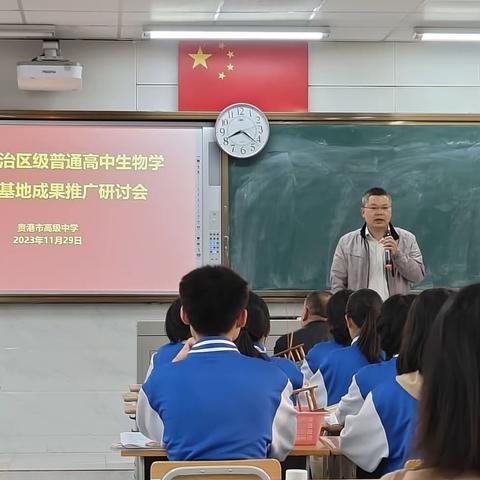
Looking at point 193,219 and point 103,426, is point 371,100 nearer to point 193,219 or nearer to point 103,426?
point 193,219

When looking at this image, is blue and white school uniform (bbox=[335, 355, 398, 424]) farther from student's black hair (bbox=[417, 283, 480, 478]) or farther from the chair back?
student's black hair (bbox=[417, 283, 480, 478])

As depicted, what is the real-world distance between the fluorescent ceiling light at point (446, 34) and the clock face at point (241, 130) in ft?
3.89

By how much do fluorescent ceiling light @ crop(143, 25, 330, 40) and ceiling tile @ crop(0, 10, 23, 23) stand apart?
2.67ft

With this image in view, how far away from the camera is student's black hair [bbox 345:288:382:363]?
→ 4156mm

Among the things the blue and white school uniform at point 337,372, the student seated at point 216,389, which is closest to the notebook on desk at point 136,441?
the student seated at point 216,389

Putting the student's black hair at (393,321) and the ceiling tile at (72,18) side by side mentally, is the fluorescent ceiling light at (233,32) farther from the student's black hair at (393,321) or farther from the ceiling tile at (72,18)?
the student's black hair at (393,321)

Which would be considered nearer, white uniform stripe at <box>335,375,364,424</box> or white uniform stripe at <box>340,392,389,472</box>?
white uniform stripe at <box>340,392,389,472</box>

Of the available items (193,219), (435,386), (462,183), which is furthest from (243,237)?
(435,386)

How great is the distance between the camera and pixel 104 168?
675 centimetres

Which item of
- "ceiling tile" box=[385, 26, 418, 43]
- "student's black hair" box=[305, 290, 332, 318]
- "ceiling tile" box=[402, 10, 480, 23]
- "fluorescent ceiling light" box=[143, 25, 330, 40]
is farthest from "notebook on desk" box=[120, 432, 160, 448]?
"ceiling tile" box=[385, 26, 418, 43]

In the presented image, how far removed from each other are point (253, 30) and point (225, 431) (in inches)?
161

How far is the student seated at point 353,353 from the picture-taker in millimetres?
4176

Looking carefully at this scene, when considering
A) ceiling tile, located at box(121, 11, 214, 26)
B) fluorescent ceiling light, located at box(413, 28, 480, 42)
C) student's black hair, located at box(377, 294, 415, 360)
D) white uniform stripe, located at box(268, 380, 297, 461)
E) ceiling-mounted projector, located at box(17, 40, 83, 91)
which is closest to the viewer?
white uniform stripe, located at box(268, 380, 297, 461)

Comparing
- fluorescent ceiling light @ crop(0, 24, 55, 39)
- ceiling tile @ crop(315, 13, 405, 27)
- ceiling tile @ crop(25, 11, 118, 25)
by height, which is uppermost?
ceiling tile @ crop(315, 13, 405, 27)
